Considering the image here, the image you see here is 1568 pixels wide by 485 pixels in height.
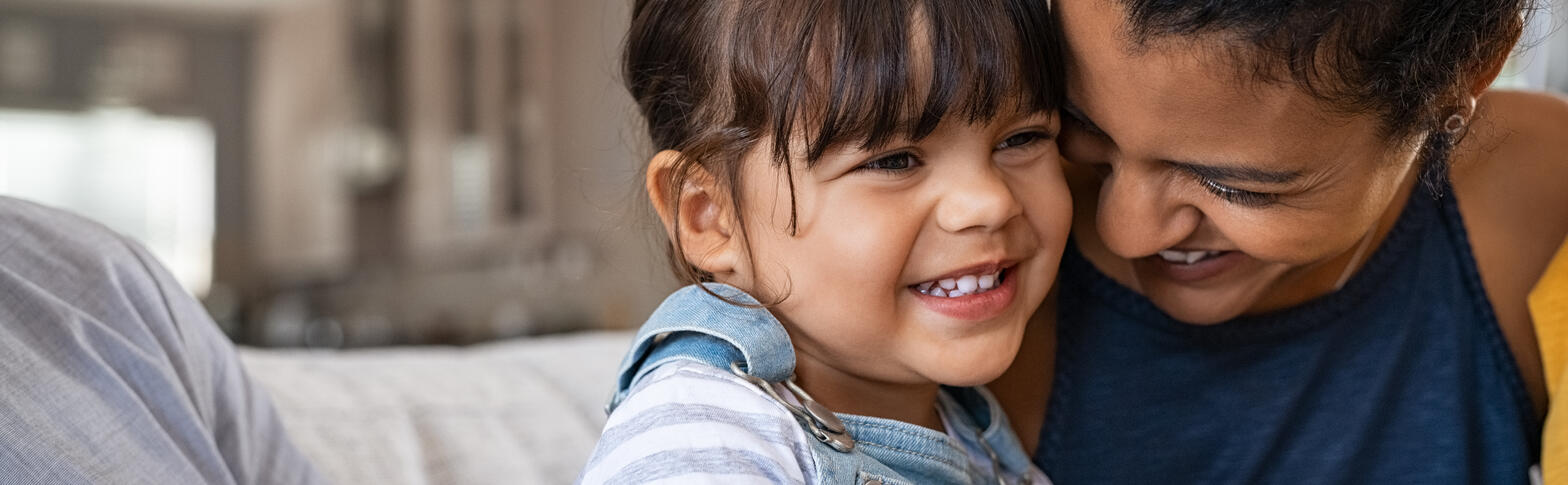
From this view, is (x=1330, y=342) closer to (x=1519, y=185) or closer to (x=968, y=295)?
(x=1519, y=185)

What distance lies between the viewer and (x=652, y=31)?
1.02 metres

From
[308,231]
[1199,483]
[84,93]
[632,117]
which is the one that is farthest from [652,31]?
[84,93]

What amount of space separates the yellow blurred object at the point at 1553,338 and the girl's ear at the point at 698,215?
69 cm

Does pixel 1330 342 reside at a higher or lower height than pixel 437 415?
higher

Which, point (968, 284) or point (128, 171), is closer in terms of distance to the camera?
point (968, 284)

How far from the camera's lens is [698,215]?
3.20 feet

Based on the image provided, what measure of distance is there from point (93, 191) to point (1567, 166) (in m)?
6.70

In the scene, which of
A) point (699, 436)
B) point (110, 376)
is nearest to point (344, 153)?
point (110, 376)

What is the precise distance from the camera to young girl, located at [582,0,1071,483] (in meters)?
A: 0.86

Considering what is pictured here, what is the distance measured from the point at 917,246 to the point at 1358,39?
316 millimetres

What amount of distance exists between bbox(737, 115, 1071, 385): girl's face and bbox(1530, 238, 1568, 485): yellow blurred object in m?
0.47

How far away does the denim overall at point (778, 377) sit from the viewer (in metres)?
0.86

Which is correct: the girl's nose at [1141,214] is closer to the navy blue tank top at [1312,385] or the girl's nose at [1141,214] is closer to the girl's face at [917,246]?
the girl's face at [917,246]

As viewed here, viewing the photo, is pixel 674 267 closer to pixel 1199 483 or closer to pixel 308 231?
pixel 1199 483
